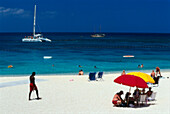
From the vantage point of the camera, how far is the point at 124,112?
12.9 metres

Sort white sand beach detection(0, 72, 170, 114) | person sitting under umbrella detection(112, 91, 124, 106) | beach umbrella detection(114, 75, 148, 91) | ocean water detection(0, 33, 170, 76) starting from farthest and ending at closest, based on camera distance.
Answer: ocean water detection(0, 33, 170, 76), person sitting under umbrella detection(112, 91, 124, 106), beach umbrella detection(114, 75, 148, 91), white sand beach detection(0, 72, 170, 114)

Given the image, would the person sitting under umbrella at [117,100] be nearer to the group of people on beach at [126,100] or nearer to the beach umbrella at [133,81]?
the group of people on beach at [126,100]

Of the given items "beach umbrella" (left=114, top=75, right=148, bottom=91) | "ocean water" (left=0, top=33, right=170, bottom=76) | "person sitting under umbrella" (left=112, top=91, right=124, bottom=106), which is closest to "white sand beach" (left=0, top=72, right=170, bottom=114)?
"person sitting under umbrella" (left=112, top=91, right=124, bottom=106)

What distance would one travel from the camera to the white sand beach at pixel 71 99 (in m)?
13.1

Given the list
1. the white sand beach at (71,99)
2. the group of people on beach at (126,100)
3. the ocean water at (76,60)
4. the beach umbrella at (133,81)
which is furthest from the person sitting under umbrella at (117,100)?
the ocean water at (76,60)

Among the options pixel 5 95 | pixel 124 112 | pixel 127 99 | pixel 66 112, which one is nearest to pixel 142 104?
pixel 127 99

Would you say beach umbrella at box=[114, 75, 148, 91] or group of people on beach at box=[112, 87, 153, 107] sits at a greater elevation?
beach umbrella at box=[114, 75, 148, 91]

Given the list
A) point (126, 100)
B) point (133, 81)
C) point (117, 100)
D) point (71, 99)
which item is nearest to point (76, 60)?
point (71, 99)

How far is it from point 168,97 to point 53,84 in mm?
8042

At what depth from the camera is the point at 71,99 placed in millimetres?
15477

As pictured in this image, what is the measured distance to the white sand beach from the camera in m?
13.1

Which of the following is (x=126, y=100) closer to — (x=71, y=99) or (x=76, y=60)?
(x=71, y=99)

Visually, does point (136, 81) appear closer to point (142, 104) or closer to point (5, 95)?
point (142, 104)

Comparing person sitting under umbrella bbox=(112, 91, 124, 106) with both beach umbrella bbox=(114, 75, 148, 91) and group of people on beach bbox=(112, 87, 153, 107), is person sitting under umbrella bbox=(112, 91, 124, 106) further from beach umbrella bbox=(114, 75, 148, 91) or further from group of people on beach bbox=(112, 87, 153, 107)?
beach umbrella bbox=(114, 75, 148, 91)
